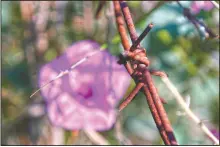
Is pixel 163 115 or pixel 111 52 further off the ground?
pixel 163 115

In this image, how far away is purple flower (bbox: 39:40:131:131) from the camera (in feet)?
2.73

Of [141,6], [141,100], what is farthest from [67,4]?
[141,100]

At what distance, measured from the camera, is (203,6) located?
0.97 meters

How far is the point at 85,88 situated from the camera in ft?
2.79

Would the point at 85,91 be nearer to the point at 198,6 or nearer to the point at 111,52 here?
the point at 111,52

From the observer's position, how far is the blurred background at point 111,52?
0.99 metres

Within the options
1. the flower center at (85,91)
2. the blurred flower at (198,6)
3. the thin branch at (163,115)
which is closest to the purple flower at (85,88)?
the flower center at (85,91)

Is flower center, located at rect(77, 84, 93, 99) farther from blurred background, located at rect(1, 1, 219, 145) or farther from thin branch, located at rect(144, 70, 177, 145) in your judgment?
thin branch, located at rect(144, 70, 177, 145)

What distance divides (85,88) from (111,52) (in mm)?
86

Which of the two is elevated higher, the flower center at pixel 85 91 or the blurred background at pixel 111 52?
the flower center at pixel 85 91

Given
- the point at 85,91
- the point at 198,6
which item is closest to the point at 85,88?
the point at 85,91

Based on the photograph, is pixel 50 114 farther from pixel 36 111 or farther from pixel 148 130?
pixel 148 130

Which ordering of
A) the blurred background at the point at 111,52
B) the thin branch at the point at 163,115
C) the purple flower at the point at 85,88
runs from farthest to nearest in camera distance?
1. the blurred background at the point at 111,52
2. the purple flower at the point at 85,88
3. the thin branch at the point at 163,115

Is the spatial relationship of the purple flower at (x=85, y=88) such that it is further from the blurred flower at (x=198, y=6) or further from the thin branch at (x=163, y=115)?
the thin branch at (x=163, y=115)
